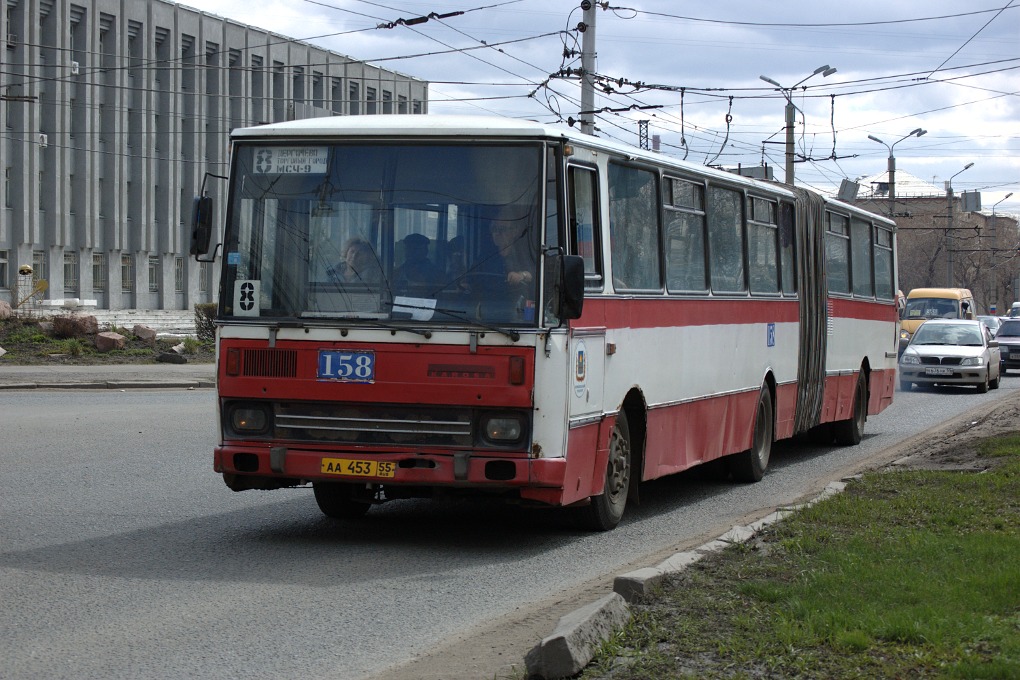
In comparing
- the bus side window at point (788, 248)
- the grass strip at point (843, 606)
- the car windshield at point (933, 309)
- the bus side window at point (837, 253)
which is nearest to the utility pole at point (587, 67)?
the bus side window at point (837, 253)

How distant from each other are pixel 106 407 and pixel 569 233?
13.5 meters

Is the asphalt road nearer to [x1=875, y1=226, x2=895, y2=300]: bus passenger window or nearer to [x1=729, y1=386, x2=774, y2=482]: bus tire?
[x1=729, y1=386, x2=774, y2=482]: bus tire

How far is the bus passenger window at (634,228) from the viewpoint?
1066cm

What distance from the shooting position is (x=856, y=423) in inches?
754

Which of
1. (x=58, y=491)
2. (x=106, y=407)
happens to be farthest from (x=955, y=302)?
(x=58, y=491)

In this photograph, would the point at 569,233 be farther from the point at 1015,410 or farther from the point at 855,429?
the point at 1015,410

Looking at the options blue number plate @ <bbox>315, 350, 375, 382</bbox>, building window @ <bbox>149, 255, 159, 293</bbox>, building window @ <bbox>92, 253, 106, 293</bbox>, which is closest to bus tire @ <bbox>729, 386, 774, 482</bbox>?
blue number plate @ <bbox>315, 350, 375, 382</bbox>

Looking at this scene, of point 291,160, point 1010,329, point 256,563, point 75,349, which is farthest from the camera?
point 1010,329

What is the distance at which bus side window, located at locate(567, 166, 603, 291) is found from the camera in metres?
9.59

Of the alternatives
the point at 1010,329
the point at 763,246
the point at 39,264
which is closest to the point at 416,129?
the point at 763,246

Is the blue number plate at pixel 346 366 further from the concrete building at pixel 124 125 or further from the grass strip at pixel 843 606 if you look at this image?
the concrete building at pixel 124 125

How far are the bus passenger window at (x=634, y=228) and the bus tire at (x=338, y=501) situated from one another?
2535mm

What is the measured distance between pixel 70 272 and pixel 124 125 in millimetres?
7015

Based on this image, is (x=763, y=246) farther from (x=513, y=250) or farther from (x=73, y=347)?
(x=73, y=347)
